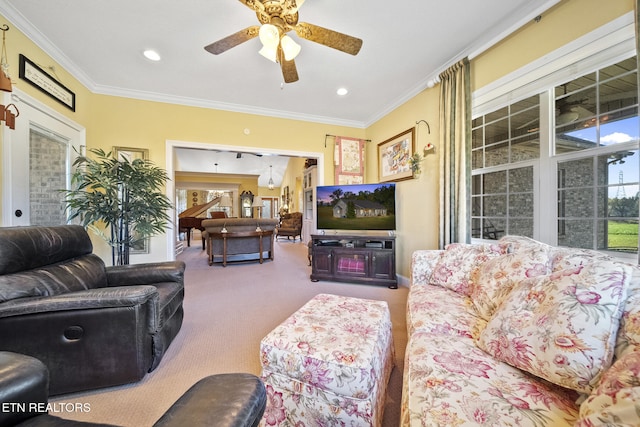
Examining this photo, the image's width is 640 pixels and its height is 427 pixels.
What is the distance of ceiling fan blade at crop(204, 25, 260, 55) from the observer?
181 cm

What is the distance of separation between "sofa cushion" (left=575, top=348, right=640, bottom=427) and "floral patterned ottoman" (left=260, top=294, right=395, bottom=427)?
26.9 inches

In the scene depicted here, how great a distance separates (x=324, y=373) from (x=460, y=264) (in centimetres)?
147

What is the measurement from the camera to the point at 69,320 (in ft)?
4.27

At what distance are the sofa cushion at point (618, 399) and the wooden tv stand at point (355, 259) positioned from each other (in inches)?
106

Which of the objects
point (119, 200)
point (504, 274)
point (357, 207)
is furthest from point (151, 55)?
point (504, 274)

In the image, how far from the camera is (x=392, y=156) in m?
3.74

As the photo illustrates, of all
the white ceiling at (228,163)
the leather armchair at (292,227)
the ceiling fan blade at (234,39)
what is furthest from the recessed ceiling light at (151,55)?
the leather armchair at (292,227)

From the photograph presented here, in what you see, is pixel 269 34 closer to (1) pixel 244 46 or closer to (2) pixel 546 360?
(1) pixel 244 46

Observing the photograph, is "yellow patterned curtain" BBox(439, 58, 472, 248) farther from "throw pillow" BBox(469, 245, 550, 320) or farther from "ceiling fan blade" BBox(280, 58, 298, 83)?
"ceiling fan blade" BBox(280, 58, 298, 83)

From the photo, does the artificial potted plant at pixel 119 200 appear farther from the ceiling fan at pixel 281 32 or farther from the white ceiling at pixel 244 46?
the ceiling fan at pixel 281 32

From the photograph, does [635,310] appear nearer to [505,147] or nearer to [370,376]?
[370,376]

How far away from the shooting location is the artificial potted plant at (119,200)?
2.49 metres

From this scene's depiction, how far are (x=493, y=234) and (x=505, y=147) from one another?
34.5 inches

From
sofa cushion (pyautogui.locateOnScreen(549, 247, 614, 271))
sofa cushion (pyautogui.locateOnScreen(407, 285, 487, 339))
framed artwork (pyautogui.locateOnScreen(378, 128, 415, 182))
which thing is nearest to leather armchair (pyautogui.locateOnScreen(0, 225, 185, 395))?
sofa cushion (pyautogui.locateOnScreen(407, 285, 487, 339))
